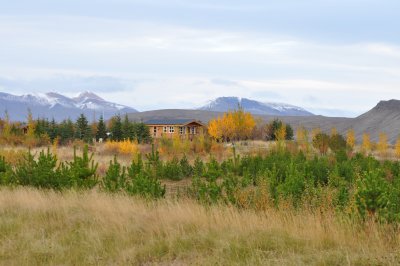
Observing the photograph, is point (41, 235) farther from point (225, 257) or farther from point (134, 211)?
point (225, 257)

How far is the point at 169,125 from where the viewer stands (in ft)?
262

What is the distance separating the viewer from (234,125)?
63.0 metres

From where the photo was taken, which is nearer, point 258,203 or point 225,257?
point 225,257

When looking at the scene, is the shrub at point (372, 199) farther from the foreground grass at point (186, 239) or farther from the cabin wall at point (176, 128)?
the cabin wall at point (176, 128)

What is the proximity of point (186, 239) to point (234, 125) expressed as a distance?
5616 centimetres

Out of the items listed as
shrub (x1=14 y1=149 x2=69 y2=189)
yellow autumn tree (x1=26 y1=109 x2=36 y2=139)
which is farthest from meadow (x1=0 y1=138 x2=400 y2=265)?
yellow autumn tree (x1=26 y1=109 x2=36 y2=139)

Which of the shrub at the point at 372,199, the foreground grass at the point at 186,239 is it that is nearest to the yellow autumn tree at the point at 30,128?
the foreground grass at the point at 186,239

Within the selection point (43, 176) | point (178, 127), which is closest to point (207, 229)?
point (43, 176)

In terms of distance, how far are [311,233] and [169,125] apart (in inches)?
2882

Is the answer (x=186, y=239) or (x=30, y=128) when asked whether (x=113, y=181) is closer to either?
(x=186, y=239)

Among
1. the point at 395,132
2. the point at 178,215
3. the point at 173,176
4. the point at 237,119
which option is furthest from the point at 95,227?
the point at 395,132

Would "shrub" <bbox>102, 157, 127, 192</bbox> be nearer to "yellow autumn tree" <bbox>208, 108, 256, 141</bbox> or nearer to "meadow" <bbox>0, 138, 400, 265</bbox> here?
"meadow" <bbox>0, 138, 400, 265</bbox>

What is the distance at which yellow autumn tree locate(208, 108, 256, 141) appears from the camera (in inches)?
2447

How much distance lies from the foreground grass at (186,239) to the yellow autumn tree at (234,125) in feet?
174
